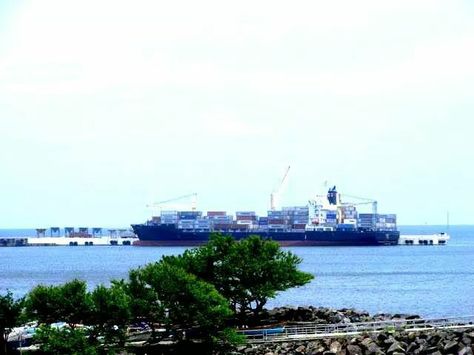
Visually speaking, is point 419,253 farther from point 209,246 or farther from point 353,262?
point 209,246

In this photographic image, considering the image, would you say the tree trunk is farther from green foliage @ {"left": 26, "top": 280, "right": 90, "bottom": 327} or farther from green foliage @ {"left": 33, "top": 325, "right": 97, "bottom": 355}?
green foliage @ {"left": 33, "top": 325, "right": 97, "bottom": 355}

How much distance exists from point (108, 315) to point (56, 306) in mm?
2157

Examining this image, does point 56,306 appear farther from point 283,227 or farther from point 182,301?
point 283,227

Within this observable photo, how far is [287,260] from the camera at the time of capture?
49531 mm

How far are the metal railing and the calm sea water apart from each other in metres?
22.8

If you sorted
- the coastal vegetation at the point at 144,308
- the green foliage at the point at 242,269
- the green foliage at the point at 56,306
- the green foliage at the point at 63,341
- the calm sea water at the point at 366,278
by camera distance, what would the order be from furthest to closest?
the calm sea water at the point at 366,278, the green foliage at the point at 242,269, the green foliage at the point at 56,306, the coastal vegetation at the point at 144,308, the green foliage at the point at 63,341

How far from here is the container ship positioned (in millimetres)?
187125

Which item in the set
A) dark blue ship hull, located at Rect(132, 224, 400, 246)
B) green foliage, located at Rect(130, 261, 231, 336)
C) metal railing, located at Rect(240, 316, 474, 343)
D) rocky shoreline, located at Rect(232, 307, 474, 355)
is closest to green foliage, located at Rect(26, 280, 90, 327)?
green foliage, located at Rect(130, 261, 231, 336)

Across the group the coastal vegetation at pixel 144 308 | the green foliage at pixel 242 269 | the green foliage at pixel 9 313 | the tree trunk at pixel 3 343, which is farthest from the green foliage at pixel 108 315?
the green foliage at pixel 242 269

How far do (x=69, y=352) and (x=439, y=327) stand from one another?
16436 millimetres

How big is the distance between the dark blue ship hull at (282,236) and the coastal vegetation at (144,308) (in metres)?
136

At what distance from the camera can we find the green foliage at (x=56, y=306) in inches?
1545

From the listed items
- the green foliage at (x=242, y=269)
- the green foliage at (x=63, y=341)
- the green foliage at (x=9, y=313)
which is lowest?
the green foliage at (x=63, y=341)

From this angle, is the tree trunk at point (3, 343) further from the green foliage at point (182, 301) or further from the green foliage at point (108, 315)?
the green foliage at point (182, 301)
